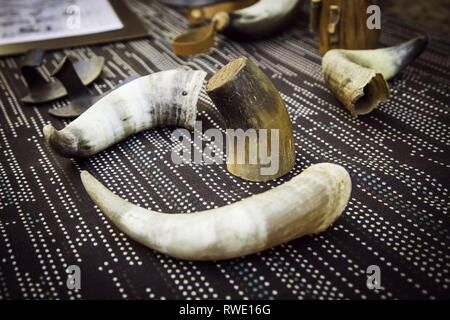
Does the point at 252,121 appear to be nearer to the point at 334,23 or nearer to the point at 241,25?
the point at 334,23

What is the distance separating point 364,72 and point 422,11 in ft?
3.52

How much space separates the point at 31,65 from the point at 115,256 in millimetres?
657

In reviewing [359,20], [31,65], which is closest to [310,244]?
[359,20]

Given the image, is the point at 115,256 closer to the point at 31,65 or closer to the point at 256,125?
the point at 256,125

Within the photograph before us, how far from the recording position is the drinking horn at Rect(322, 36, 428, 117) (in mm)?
1001

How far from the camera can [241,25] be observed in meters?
1.38

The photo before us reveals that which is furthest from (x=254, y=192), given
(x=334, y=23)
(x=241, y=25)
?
(x=241, y=25)

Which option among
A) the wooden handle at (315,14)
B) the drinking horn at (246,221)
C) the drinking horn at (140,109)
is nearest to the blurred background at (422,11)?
the wooden handle at (315,14)

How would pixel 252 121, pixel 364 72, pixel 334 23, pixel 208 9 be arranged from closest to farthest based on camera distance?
pixel 252 121 → pixel 364 72 → pixel 334 23 → pixel 208 9

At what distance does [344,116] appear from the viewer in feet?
3.56

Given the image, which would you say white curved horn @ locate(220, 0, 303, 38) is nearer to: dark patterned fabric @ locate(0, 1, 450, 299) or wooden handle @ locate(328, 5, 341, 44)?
dark patterned fabric @ locate(0, 1, 450, 299)

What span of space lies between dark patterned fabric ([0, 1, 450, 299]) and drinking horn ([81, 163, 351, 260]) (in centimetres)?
5

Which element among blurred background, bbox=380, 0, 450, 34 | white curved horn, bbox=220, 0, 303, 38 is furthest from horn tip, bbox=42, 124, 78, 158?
blurred background, bbox=380, 0, 450, 34
